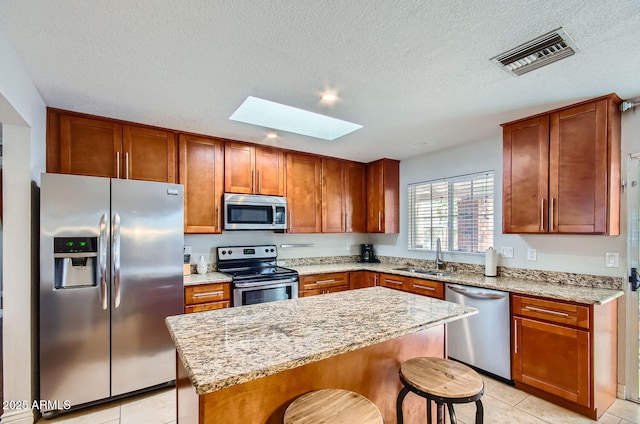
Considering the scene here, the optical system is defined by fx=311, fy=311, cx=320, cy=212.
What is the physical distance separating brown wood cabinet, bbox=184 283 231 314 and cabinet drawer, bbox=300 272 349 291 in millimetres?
908

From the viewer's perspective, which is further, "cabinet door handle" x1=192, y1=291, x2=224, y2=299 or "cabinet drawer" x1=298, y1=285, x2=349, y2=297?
"cabinet drawer" x1=298, y1=285, x2=349, y2=297

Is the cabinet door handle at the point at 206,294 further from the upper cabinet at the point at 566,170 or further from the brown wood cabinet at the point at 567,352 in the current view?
the upper cabinet at the point at 566,170

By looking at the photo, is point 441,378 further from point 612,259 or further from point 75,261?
point 75,261

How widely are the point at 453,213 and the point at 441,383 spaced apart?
2715mm

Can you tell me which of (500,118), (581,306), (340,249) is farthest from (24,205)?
(581,306)

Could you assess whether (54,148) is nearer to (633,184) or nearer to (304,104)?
(304,104)

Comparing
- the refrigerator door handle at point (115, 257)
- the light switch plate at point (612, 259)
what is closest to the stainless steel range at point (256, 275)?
the refrigerator door handle at point (115, 257)

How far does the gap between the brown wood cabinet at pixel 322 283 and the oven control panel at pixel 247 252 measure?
61cm

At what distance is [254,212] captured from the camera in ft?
11.9

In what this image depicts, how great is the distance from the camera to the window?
11.4 ft

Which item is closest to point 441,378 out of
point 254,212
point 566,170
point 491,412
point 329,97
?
point 491,412

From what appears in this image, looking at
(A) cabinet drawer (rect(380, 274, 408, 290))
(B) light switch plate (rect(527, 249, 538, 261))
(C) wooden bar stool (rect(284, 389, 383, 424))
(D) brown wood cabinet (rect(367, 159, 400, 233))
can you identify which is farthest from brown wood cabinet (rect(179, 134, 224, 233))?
(B) light switch plate (rect(527, 249, 538, 261))

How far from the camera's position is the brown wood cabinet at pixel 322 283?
366 centimetres

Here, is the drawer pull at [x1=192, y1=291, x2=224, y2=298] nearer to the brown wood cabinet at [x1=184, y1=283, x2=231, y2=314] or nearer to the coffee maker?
the brown wood cabinet at [x1=184, y1=283, x2=231, y2=314]
